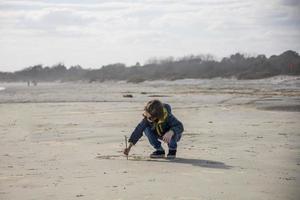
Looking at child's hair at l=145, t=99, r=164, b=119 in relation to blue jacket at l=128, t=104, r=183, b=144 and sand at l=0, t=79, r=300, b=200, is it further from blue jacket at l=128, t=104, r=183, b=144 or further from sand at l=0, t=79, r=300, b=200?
sand at l=0, t=79, r=300, b=200

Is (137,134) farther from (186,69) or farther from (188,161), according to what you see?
(186,69)

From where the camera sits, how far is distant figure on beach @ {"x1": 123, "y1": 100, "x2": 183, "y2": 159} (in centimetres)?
646

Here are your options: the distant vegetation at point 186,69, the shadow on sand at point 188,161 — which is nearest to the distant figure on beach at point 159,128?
the shadow on sand at point 188,161

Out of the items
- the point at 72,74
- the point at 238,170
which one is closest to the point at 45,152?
the point at 238,170

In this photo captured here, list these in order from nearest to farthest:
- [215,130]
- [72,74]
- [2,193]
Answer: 1. [2,193]
2. [215,130]
3. [72,74]

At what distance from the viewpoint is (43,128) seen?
10602 mm

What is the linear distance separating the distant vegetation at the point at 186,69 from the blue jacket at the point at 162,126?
1937mm

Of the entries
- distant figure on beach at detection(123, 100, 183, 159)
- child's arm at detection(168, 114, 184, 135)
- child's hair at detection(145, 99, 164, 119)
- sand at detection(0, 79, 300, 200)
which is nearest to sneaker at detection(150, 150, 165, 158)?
distant figure on beach at detection(123, 100, 183, 159)

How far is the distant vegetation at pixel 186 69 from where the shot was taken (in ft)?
128

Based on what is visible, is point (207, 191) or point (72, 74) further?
point (72, 74)

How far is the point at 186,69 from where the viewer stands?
7300 cm

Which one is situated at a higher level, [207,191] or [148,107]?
[148,107]

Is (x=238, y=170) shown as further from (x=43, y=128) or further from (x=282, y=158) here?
(x=43, y=128)

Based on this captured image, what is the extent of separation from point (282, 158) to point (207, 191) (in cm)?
212
